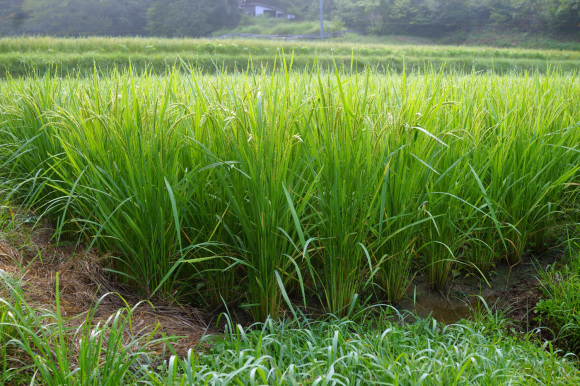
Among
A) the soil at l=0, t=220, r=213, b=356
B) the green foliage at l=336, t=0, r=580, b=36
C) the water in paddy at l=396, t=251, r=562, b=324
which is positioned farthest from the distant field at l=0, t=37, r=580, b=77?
the green foliage at l=336, t=0, r=580, b=36

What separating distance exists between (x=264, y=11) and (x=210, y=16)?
14519 millimetres

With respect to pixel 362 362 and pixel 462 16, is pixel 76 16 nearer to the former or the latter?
pixel 462 16

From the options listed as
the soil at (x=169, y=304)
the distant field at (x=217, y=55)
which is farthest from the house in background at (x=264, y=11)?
the soil at (x=169, y=304)

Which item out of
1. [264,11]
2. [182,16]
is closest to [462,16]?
[264,11]

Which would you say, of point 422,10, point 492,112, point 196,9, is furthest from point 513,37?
point 492,112

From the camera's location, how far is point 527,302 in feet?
6.08

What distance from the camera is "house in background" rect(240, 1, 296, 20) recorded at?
44.5 meters

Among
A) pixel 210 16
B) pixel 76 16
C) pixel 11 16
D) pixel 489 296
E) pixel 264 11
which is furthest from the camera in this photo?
pixel 264 11

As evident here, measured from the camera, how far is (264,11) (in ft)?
156

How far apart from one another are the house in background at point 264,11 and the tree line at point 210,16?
286 inches

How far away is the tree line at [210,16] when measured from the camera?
31.9 metres

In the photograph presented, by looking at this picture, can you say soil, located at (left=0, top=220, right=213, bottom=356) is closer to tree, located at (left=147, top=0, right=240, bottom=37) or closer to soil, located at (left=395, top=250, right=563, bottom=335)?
soil, located at (left=395, top=250, right=563, bottom=335)

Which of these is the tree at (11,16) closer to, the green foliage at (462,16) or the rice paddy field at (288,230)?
the green foliage at (462,16)

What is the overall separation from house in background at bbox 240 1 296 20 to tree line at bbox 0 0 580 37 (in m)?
7.25
